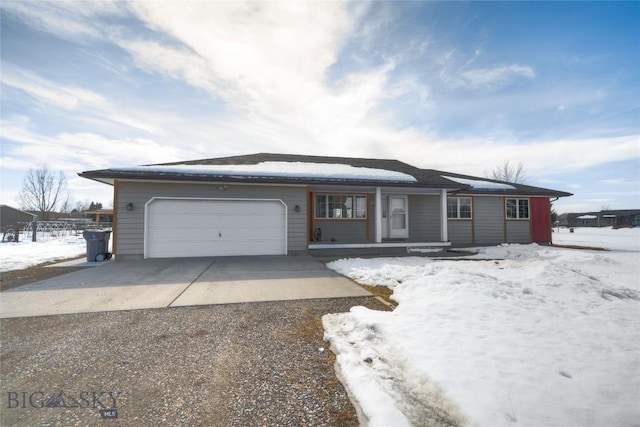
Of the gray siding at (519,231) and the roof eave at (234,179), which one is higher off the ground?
the roof eave at (234,179)

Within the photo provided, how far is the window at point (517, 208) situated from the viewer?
13820 millimetres

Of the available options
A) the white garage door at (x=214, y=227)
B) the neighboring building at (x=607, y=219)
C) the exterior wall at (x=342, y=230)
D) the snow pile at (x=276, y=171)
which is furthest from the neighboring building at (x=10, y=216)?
the neighboring building at (x=607, y=219)

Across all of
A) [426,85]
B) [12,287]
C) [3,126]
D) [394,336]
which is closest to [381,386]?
[394,336]

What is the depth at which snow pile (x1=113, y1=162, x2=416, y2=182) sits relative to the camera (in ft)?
30.4

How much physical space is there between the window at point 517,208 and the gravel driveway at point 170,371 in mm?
14053

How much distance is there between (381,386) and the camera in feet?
7.30

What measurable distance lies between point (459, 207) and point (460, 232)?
1.23m

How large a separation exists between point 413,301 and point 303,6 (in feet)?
23.6

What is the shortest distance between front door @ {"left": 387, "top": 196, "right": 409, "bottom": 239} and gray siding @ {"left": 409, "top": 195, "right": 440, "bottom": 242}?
0.89ft

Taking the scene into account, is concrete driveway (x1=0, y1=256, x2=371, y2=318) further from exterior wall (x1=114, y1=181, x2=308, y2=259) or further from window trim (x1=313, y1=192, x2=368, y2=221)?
window trim (x1=313, y1=192, x2=368, y2=221)

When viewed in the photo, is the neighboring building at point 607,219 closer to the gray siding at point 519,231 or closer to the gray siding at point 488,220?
the gray siding at point 519,231

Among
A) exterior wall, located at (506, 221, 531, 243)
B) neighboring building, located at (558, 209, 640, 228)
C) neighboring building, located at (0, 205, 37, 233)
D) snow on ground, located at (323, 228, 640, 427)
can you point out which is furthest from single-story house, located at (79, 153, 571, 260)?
neighboring building, located at (558, 209, 640, 228)

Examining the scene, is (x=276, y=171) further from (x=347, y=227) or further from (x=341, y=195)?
(x=347, y=227)

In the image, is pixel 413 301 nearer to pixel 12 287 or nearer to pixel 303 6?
pixel 303 6
